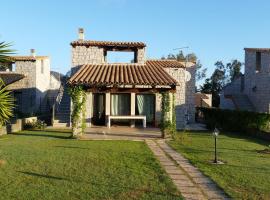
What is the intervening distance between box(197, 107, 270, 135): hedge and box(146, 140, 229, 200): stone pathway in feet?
30.5

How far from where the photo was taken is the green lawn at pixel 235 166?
8438 millimetres

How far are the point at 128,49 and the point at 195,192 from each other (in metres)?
19.0

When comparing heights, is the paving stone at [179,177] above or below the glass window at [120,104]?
below

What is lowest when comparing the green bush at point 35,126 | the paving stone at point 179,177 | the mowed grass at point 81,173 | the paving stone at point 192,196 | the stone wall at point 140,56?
the paving stone at point 192,196

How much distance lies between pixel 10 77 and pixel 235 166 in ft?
82.5

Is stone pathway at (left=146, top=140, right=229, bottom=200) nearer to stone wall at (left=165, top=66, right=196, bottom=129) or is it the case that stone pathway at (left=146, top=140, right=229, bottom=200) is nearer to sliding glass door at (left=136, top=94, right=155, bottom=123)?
sliding glass door at (left=136, top=94, right=155, bottom=123)

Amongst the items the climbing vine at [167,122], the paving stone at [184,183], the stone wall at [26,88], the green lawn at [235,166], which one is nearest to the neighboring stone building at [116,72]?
the climbing vine at [167,122]

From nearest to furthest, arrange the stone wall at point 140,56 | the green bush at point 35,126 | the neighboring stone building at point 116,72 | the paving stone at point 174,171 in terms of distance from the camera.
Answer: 1. the paving stone at point 174,171
2. the green bush at point 35,126
3. the neighboring stone building at point 116,72
4. the stone wall at point 140,56

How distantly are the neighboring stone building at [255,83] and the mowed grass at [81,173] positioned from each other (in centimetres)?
1830

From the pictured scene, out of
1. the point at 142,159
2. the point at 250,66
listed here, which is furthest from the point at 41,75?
the point at 142,159

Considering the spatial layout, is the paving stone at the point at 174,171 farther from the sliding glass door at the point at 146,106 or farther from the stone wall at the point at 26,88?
the stone wall at the point at 26,88

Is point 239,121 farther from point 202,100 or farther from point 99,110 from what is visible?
point 202,100

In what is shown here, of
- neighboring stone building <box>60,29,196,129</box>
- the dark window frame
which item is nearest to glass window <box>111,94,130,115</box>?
neighboring stone building <box>60,29,196,129</box>

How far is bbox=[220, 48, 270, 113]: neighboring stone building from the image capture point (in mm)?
30334
